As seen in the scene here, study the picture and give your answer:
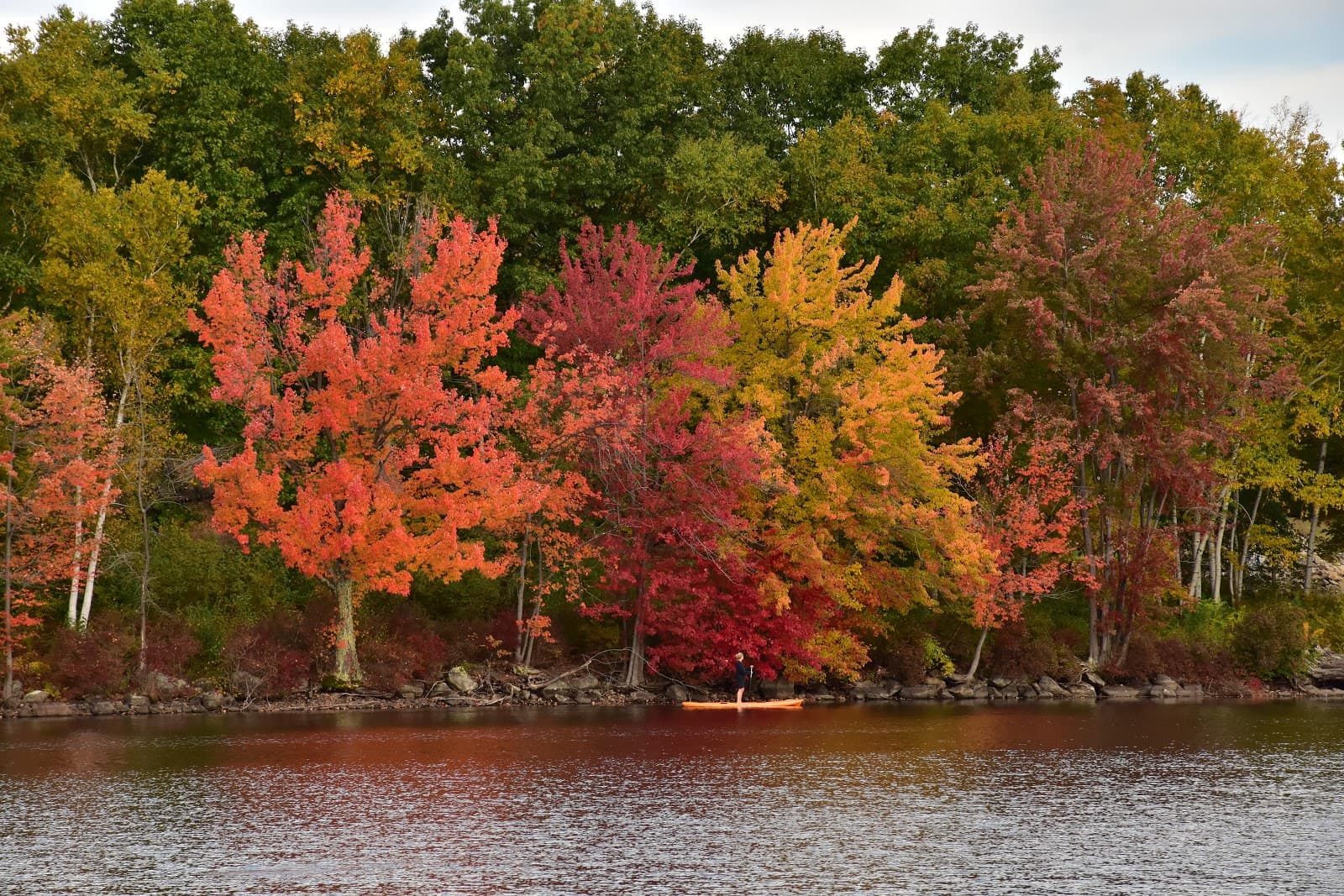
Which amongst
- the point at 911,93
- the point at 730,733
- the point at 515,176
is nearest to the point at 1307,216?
the point at 911,93

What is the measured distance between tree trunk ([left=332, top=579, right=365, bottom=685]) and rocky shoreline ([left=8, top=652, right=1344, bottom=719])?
67 centimetres

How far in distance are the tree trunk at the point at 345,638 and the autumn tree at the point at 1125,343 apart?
23.6m

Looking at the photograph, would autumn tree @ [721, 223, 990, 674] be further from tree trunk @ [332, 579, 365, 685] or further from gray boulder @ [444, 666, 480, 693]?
tree trunk @ [332, 579, 365, 685]

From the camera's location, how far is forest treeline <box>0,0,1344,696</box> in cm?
3950

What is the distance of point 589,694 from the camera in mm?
42219

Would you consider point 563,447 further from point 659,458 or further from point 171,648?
point 171,648

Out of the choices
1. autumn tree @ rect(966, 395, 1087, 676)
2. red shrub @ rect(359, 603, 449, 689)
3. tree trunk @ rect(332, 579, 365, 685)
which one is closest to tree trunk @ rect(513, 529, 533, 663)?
red shrub @ rect(359, 603, 449, 689)

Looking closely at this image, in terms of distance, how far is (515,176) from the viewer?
48.9 m

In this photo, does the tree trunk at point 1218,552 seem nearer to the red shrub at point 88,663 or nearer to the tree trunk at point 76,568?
the red shrub at point 88,663

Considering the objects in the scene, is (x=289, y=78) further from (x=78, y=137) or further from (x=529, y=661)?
(x=529, y=661)

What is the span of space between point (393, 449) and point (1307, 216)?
36707 millimetres

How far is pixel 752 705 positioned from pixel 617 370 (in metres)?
11.2

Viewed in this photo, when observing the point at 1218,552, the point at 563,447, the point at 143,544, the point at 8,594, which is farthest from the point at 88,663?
the point at 1218,552

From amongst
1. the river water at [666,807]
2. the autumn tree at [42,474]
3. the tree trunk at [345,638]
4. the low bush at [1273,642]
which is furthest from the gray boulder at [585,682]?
the low bush at [1273,642]
